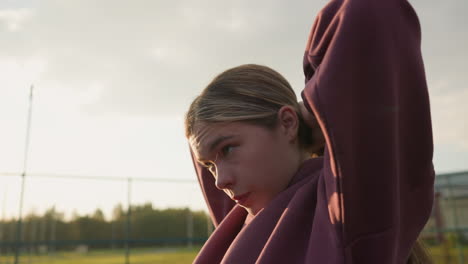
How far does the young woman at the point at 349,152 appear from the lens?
546 mm

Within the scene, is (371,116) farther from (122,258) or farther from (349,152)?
(122,258)

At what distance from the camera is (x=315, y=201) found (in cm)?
73

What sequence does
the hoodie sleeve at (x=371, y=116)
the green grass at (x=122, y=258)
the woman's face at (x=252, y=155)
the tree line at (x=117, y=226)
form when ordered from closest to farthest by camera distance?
the hoodie sleeve at (x=371, y=116)
the woman's face at (x=252, y=155)
the tree line at (x=117, y=226)
the green grass at (x=122, y=258)

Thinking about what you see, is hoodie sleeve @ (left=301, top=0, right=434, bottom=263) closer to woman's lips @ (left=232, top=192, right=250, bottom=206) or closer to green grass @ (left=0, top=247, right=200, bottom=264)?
woman's lips @ (left=232, top=192, right=250, bottom=206)

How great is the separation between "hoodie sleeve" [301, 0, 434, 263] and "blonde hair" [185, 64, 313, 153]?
22 cm

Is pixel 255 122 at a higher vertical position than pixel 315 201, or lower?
higher

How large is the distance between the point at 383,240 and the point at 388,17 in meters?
0.30

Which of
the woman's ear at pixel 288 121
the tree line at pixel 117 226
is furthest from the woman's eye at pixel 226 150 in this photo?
the tree line at pixel 117 226

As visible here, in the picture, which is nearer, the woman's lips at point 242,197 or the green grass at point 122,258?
the woman's lips at point 242,197

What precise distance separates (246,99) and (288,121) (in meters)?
0.10

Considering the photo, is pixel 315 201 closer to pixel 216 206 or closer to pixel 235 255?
pixel 235 255

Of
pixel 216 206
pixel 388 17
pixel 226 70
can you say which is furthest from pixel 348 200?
pixel 216 206

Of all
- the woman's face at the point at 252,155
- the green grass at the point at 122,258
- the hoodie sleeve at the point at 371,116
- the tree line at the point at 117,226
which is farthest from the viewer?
the green grass at the point at 122,258

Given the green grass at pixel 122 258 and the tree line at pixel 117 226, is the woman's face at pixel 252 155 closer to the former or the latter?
the tree line at pixel 117 226
